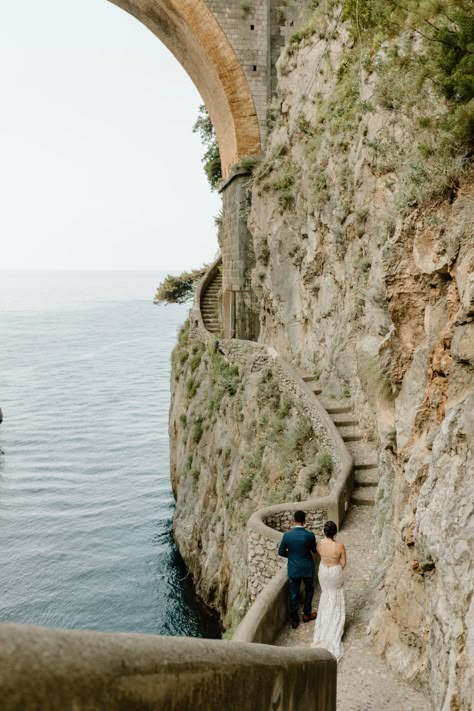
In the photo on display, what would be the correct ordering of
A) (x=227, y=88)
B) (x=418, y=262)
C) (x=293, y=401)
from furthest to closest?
(x=227, y=88) → (x=293, y=401) → (x=418, y=262)

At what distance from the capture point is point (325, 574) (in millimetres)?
6672

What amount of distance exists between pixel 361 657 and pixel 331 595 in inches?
25.0

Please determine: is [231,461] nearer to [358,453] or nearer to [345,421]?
[345,421]

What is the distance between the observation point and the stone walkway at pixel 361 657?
5613 millimetres

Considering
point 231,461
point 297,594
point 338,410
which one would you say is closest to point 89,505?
point 231,461

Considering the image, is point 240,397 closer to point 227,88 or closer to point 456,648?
point 227,88

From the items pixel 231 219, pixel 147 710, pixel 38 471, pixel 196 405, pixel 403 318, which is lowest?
pixel 38 471

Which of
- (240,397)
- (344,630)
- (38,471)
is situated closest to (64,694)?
(344,630)

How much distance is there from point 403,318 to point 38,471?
99.0ft

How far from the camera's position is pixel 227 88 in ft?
66.6

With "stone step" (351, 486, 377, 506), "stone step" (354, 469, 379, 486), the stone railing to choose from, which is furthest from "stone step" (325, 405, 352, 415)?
the stone railing

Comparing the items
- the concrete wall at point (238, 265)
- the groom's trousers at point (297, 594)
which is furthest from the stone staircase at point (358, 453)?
the concrete wall at point (238, 265)

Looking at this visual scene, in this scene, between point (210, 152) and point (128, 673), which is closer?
point (128, 673)

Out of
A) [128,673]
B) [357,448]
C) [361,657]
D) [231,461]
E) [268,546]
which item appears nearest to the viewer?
[128,673]
